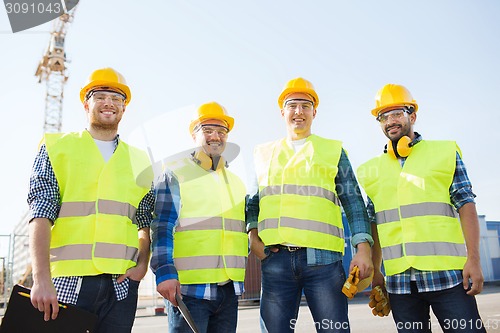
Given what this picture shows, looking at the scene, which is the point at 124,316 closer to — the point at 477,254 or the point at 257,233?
the point at 257,233

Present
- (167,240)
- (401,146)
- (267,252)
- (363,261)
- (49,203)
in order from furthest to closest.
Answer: (401,146)
(267,252)
(363,261)
(167,240)
(49,203)

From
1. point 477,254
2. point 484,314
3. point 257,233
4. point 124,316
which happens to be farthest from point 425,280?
point 484,314

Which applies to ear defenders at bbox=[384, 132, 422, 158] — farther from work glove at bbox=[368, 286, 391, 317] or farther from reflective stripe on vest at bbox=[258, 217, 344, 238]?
work glove at bbox=[368, 286, 391, 317]

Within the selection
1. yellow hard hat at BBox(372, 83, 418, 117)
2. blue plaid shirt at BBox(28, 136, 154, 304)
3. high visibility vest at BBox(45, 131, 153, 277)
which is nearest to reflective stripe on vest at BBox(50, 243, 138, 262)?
high visibility vest at BBox(45, 131, 153, 277)

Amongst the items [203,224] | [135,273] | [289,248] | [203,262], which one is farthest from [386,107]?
[135,273]

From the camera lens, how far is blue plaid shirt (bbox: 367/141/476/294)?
123 inches

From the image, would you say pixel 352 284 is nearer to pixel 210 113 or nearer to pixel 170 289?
pixel 170 289

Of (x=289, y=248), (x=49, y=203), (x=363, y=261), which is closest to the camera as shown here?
(x=49, y=203)

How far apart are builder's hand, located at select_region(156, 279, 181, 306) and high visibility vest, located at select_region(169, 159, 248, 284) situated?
26cm

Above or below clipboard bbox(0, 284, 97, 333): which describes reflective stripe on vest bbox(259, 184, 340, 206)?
above

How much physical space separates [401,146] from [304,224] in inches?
40.5

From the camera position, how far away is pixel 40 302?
8.11 feet

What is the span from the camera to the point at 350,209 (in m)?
3.46

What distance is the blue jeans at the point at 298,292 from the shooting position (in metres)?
3.07
